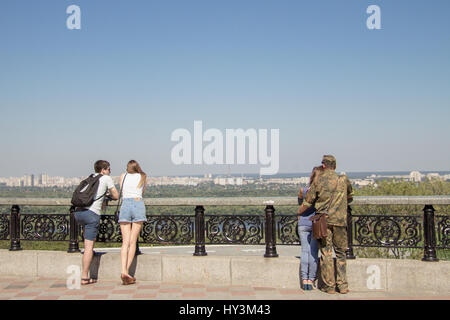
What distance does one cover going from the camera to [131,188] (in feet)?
22.5

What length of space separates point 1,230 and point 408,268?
6824mm

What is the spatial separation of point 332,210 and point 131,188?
2.93 meters

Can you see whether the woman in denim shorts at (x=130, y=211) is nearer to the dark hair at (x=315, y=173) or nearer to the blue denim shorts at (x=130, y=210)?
the blue denim shorts at (x=130, y=210)

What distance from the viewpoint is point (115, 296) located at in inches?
254

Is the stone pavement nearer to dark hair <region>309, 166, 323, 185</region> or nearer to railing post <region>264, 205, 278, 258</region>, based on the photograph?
railing post <region>264, 205, 278, 258</region>

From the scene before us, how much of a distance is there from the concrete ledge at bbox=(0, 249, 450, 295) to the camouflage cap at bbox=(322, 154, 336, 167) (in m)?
1.54

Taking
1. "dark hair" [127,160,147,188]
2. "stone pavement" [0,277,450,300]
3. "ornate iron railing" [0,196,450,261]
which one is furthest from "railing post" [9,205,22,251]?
"dark hair" [127,160,147,188]

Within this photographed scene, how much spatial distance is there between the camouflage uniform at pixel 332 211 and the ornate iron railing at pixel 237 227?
2.07 feet

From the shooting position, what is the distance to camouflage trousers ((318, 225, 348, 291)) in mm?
6285

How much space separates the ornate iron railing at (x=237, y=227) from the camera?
6.73 meters

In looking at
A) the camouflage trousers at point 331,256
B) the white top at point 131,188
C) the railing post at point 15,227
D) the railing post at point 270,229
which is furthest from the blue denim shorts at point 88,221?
the camouflage trousers at point 331,256

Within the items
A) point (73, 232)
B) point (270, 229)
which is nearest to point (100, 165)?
point (73, 232)
